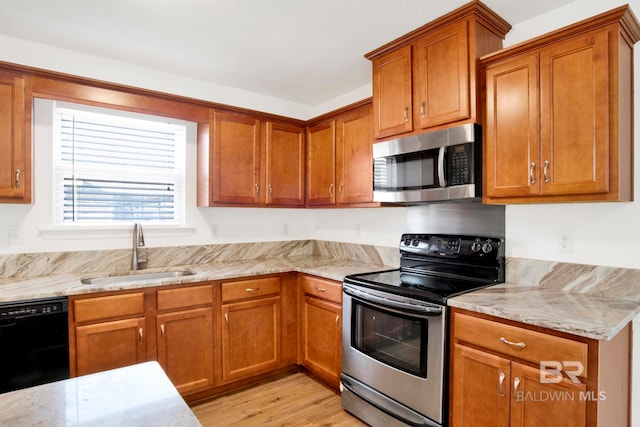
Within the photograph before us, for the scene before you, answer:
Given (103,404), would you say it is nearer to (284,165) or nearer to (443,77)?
(443,77)

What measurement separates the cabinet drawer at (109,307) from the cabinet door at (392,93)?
79.0 inches

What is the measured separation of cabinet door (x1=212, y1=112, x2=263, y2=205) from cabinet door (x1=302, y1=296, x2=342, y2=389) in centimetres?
107

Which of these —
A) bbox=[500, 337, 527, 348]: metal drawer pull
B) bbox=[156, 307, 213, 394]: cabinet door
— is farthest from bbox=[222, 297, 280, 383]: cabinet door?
bbox=[500, 337, 527, 348]: metal drawer pull

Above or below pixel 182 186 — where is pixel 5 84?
above

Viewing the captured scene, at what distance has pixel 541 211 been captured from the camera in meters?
2.14

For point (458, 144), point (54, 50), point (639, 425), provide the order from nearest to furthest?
point (639, 425) → point (458, 144) → point (54, 50)

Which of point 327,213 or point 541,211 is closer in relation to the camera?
point 541,211

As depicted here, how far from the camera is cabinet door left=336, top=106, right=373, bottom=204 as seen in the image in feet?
9.38

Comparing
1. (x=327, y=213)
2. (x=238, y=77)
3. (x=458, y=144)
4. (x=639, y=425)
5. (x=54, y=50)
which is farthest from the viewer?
(x=327, y=213)

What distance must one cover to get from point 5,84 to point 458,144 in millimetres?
2793

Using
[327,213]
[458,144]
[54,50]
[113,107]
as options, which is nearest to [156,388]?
[458,144]

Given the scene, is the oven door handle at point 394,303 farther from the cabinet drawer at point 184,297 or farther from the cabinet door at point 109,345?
the cabinet door at point 109,345

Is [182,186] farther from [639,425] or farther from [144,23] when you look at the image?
[639,425]

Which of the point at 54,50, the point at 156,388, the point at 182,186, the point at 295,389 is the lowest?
the point at 295,389
